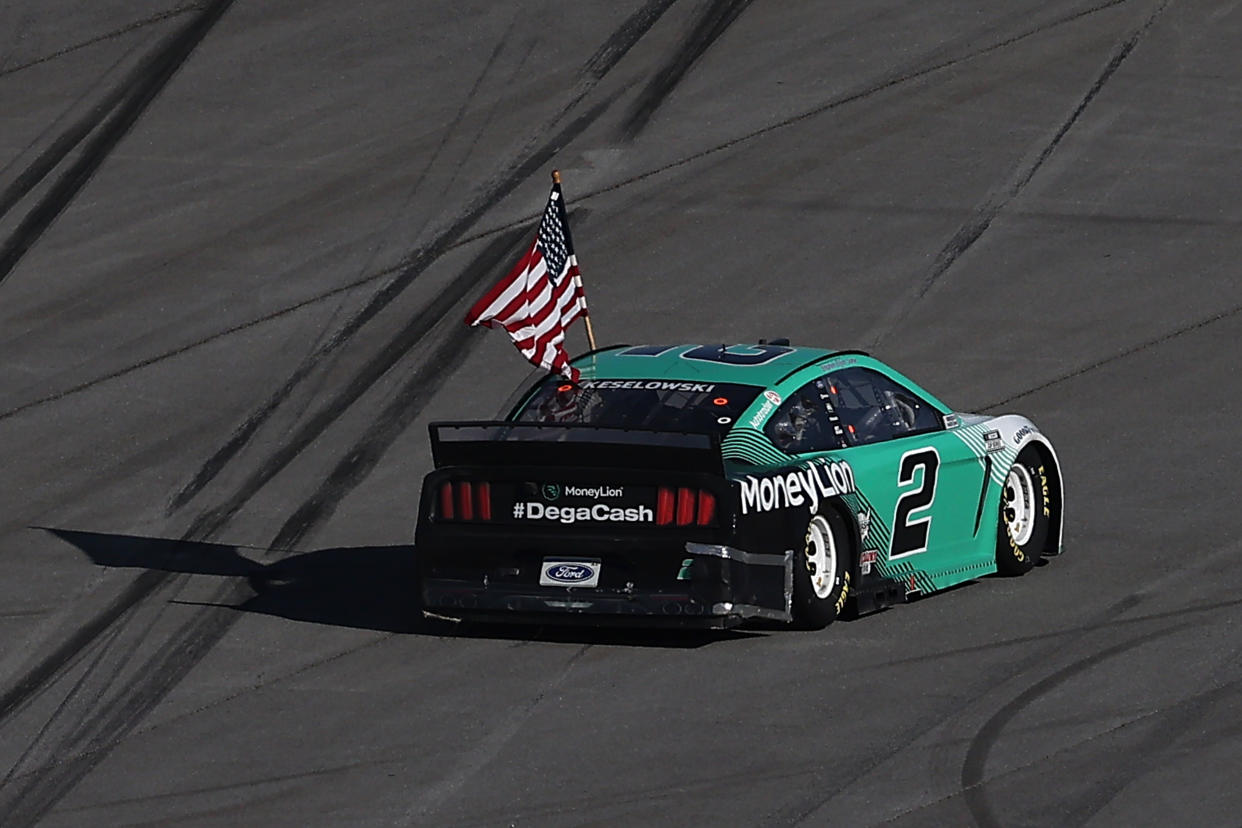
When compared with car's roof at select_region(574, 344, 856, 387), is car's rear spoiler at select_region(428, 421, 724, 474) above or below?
below

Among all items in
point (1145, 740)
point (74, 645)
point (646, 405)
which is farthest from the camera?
point (646, 405)

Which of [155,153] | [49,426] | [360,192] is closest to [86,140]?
[155,153]

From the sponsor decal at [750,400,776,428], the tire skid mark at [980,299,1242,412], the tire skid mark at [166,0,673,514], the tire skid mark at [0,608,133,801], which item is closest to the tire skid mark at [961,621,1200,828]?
the sponsor decal at [750,400,776,428]

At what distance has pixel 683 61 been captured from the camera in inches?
901

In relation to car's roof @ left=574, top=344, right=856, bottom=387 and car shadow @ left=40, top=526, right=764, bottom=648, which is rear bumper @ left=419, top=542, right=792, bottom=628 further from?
car's roof @ left=574, top=344, right=856, bottom=387

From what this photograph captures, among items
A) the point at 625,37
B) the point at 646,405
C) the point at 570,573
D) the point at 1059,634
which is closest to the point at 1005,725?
the point at 1059,634

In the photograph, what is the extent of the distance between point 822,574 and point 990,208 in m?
9.13

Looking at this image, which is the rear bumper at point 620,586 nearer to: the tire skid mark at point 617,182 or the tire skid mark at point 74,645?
the tire skid mark at point 74,645

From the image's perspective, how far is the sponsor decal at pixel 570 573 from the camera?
10930mm

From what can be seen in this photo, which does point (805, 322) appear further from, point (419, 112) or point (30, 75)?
point (30, 75)

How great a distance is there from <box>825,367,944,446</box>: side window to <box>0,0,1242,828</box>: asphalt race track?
0.92m

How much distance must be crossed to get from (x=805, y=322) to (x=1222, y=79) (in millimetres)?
7035

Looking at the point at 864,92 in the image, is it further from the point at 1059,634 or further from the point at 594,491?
the point at 594,491

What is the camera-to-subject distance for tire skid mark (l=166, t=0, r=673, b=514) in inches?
614
